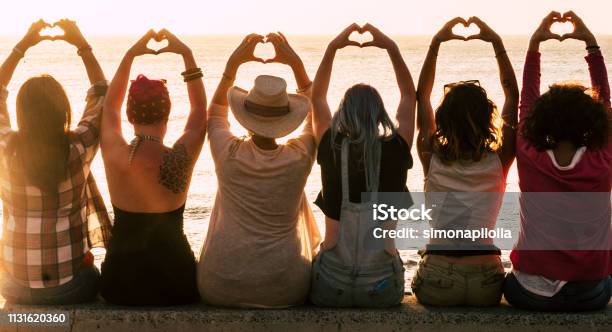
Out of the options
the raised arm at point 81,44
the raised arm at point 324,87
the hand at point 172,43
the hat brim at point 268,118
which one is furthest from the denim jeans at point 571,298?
the raised arm at point 81,44

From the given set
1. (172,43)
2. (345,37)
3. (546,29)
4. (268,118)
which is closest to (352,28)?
(345,37)

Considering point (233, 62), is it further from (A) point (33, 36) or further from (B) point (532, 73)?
(B) point (532, 73)

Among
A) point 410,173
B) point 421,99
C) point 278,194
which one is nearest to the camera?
point 278,194

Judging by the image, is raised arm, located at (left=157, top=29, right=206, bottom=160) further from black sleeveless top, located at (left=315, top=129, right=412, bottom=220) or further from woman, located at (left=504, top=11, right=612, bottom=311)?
woman, located at (left=504, top=11, right=612, bottom=311)

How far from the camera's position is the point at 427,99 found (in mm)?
4750

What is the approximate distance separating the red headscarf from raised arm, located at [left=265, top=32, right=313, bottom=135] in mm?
634

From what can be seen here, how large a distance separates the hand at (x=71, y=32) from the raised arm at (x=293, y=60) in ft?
3.23

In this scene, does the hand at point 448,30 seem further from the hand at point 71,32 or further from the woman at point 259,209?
the hand at point 71,32

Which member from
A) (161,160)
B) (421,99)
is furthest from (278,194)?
(421,99)

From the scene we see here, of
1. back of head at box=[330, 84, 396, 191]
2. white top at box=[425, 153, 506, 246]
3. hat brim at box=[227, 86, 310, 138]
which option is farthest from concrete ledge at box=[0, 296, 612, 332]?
hat brim at box=[227, 86, 310, 138]

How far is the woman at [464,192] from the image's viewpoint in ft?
14.2

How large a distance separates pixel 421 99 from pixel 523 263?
3.40 ft

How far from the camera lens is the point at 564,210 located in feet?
14.0

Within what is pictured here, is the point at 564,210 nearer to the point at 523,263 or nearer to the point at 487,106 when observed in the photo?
the point at 523,263
